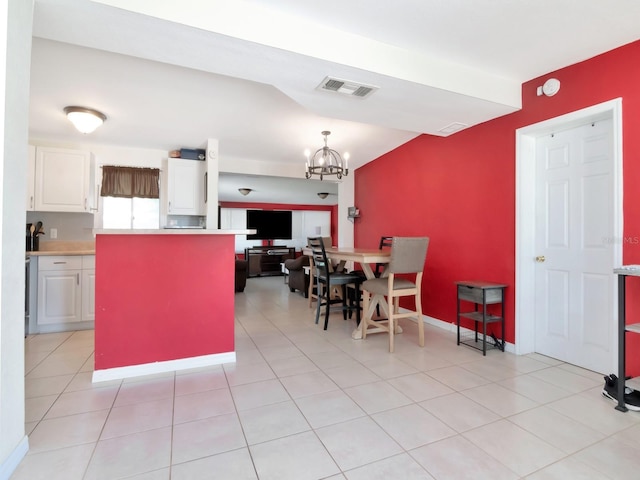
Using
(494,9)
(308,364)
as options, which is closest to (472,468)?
(308,364)

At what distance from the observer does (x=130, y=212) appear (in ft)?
15.3

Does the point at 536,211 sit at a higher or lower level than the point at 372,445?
higher

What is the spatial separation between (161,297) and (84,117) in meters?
2.17

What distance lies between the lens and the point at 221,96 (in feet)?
9.94

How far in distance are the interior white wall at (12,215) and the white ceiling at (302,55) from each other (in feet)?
1.17

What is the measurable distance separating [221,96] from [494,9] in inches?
90.6

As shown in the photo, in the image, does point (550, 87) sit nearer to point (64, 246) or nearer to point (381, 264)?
point (381, 264)

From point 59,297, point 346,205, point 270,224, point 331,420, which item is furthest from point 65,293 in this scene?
point 270,224

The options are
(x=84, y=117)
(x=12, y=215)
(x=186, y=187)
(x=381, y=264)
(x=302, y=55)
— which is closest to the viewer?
(x=12, y=215)

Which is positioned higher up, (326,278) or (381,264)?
(381,264)

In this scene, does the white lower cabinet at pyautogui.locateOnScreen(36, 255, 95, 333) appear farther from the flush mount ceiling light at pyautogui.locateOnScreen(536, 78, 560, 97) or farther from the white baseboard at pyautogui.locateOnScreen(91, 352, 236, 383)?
the flush mount ceiling light at pyautogui.locateOnScreen(536, 78, 560, 97)

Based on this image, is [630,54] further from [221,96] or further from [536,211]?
[221,96]

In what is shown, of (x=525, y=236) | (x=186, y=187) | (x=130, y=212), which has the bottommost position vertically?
(x=525, y=236)

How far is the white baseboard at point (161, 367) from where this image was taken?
2.33 metres
